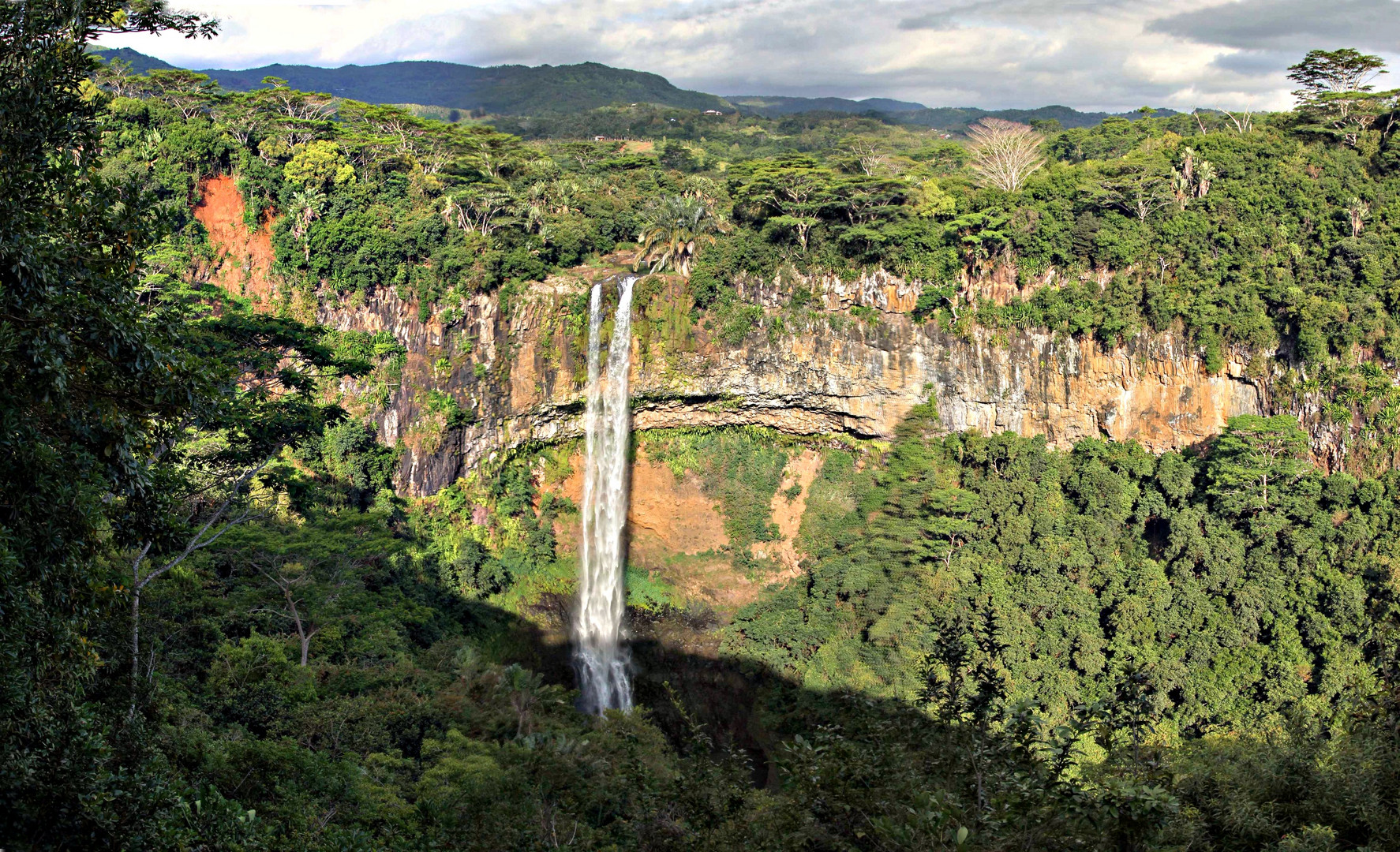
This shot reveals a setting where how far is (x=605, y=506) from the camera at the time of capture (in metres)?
25.0

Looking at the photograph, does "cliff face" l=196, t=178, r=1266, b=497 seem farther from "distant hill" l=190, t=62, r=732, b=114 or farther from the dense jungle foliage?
"distant hill" l=190, t=62, r=732, b=114

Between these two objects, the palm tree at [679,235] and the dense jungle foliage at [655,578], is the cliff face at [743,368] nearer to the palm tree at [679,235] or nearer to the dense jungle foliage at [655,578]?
the dense jungle foliage at [655,578]

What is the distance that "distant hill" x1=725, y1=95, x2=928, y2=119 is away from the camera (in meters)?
104

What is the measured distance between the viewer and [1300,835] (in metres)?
6.90

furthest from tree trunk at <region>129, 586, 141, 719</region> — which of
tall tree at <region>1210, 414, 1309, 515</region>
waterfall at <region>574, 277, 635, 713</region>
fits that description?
tall tree at <region>1210, 414, 1309, 515</region>

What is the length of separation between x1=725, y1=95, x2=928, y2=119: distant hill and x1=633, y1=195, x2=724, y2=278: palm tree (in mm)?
77224

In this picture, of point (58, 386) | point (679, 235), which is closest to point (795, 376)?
point (679, 235)

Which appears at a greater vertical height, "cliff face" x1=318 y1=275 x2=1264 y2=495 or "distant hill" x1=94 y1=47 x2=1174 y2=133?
"distant hill" x1=94 y1=47 x2=1174 y2=133

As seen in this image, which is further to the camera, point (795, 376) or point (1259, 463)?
point (795, 376)

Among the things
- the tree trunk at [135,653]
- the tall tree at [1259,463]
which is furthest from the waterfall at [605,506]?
the tree trunk at [135,653]

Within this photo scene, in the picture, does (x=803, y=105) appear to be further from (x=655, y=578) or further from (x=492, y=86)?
(x=655, y=578)

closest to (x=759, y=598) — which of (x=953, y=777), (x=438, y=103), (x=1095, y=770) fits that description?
(x=1095, y=770)

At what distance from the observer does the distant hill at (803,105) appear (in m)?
104

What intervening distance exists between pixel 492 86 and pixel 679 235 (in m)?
71.0
